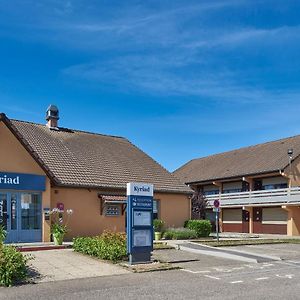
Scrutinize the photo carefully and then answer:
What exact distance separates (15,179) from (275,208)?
76.5ft

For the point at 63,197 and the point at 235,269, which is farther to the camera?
the point at 63,197

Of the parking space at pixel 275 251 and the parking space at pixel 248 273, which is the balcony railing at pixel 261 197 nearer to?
the parking space at pixel 275 251

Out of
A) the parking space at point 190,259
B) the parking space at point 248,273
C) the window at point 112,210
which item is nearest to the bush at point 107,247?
the parking space at point 190,259

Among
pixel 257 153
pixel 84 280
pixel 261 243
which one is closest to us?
pixel 84 280

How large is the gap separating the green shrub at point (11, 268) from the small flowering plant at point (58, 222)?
764cm

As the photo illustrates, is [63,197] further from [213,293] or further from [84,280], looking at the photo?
[213,293]

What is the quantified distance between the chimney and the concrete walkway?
14036mm

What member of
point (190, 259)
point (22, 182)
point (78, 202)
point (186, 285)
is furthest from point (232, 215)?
point (186, 285)

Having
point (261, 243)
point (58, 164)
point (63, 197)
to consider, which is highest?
point (58, 164)

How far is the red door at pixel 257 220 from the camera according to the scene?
124ft

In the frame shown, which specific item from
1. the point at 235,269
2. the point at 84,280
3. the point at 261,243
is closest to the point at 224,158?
the point at 261,243

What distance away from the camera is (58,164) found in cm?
2389

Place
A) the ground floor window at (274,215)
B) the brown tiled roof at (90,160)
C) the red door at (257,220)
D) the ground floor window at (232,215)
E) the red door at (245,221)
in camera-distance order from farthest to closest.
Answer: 1. the ground floor window at (232,215)
2. the red door at (245,221)
3. the red door at (257,220)
4. the ground floor window at (274,215)
5. the brown tiled roof at (90,160)

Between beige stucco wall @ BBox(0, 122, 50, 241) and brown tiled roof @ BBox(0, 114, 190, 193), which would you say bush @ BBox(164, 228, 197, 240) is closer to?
brown tiled roof @ BBox(0, 114, 190, 193)
